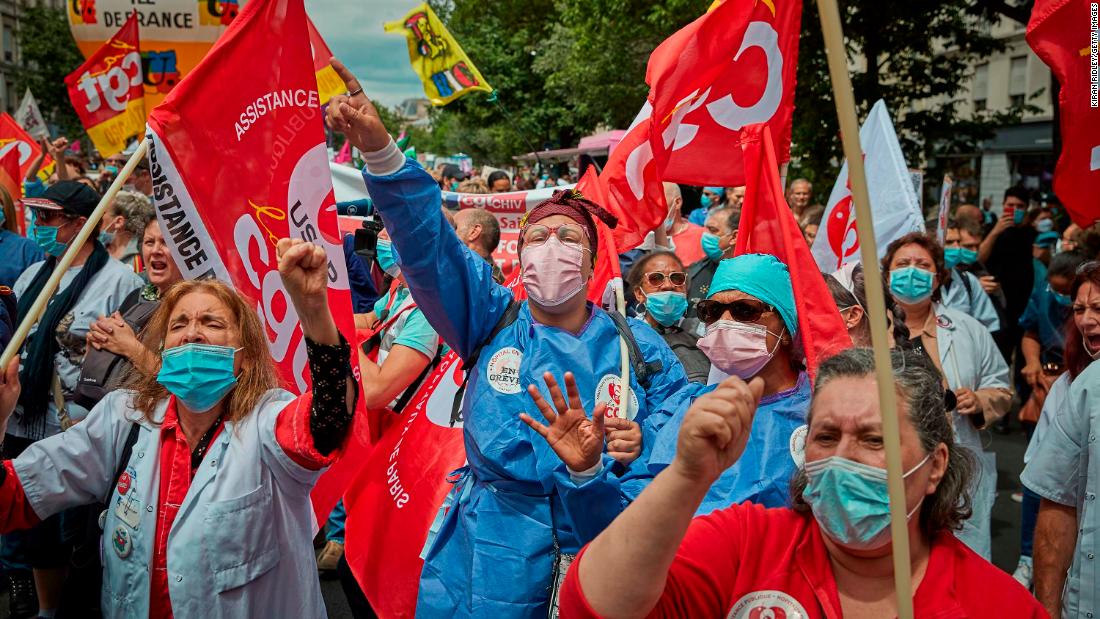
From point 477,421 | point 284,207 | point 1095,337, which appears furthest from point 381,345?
point 1095,337

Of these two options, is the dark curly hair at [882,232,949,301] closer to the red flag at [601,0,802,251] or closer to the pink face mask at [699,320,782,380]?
the red flag at [601,0,802,251]

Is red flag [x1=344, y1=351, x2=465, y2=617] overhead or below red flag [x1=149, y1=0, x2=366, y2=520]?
below

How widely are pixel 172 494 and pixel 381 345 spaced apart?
6.39 feet

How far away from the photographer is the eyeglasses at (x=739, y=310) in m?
3.26

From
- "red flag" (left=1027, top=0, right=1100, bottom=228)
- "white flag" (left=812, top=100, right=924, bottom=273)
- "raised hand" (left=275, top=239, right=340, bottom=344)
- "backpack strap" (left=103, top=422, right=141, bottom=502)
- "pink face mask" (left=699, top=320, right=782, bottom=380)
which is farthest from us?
"white flag" (left=812, top=100, right=924, bottom=273)

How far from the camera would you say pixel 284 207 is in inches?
139

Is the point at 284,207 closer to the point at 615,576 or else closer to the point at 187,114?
the point at 187,114

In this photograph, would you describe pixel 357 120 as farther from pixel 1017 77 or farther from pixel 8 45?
pixel 8 45

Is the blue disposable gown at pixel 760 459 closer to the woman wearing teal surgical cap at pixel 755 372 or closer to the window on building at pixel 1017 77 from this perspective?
the woman wearing teal surgical cap at pixel 755 372

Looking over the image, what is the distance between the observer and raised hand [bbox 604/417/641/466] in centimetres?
279

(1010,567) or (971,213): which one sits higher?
(971,213)

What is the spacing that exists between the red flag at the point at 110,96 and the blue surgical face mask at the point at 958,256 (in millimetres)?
6158

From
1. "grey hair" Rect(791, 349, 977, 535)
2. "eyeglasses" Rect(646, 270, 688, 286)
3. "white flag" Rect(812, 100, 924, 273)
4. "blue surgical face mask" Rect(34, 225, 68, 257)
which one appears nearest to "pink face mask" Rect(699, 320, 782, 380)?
"grey hair" Rect(791, 349, 977, 535)

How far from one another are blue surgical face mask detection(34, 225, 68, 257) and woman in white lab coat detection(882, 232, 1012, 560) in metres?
4.50
